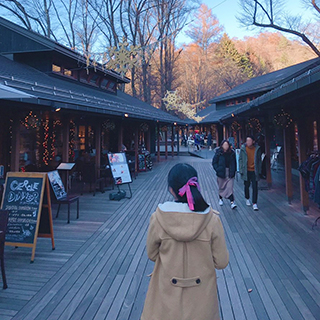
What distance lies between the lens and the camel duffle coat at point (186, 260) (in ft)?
4.33

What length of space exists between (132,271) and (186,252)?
6.38 ft

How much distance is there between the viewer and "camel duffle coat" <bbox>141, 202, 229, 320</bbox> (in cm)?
132

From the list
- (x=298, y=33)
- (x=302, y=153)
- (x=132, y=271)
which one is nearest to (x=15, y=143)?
(x=132, y=271)

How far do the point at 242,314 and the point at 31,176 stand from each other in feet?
10.6

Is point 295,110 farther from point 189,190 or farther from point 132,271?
point 189,190

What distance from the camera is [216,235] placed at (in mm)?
1376

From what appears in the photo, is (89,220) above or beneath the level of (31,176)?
beneath

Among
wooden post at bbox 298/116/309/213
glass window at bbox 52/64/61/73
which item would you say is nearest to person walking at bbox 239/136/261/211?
wooden post at bbox 298/116/309/213

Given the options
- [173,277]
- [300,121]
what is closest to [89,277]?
[173,277]

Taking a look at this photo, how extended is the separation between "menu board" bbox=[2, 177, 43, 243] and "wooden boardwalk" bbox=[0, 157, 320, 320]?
36 cm

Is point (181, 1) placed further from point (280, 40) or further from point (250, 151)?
point (280, 40)

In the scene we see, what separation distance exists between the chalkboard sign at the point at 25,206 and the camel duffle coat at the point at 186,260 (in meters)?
2.64

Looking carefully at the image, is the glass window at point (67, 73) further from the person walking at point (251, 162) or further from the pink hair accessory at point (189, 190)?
the pink hair accessory at point (189, 190)

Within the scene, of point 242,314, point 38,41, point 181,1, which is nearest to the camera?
point 242,314
